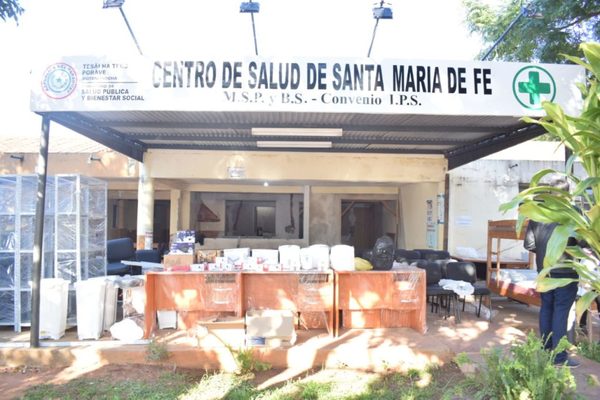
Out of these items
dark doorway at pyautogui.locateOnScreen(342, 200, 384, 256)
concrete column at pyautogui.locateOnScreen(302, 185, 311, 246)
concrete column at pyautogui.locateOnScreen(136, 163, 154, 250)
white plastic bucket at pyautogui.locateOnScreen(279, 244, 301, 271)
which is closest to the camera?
white plastic bucket at pyautogui.locateOnScreen(279, 244, 301, 271)

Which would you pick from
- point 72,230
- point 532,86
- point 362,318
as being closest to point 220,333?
point 362,318

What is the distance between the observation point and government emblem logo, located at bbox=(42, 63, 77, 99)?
485 centimetres

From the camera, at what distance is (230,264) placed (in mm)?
5660

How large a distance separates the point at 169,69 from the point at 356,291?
11.2 ft

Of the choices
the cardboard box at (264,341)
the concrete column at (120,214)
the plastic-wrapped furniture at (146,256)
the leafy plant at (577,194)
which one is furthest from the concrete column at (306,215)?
the leafy plant at (577,194)

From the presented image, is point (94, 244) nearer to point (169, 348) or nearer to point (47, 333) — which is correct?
point (47, 333)

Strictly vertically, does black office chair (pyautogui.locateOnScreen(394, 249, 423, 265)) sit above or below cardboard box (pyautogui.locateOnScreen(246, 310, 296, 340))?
above

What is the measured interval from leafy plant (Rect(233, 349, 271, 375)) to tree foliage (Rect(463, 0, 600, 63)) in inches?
271

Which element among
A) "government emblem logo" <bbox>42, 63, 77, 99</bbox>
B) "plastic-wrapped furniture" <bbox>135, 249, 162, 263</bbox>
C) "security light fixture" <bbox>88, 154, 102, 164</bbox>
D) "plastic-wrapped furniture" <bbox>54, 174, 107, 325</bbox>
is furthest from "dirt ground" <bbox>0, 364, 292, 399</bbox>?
"security light fixture" <bbox>88, 154, 102, 164</bbox>

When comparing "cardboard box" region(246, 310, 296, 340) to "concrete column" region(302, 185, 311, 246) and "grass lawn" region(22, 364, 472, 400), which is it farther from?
"concrete column" region(302, 185, 311, 246)

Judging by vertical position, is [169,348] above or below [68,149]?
below

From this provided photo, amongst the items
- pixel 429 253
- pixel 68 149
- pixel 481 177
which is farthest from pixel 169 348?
pixel 68 149

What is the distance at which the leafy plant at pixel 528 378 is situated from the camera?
2.72 m

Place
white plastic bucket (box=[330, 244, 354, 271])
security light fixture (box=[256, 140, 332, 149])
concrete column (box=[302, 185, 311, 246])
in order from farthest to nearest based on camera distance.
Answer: concrete column (box=[302, 185, 311, 246]), security light fixture (box=[256, 140, 332, 149]), white plastic bucket (box=[330, 244, 354, 271])
